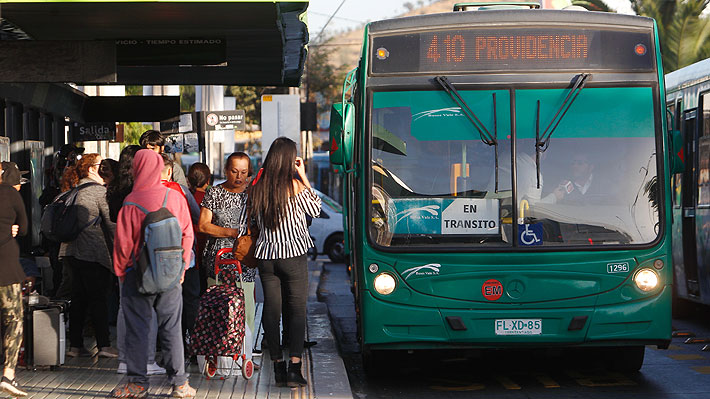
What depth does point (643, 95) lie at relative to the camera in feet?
28.0

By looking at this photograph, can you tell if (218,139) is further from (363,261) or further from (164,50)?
(363,261)

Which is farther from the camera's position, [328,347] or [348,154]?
[328,347]

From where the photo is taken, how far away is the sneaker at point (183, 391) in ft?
25.0

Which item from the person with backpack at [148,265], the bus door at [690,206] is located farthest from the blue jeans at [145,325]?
the bus door at [690,206]

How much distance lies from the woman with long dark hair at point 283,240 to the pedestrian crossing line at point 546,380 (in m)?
2.08

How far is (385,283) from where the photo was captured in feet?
27.5

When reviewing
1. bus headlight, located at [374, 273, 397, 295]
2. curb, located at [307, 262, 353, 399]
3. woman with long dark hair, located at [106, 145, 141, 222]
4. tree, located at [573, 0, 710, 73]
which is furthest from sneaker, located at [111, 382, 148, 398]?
tree, located at [573, 0, 710, 73]

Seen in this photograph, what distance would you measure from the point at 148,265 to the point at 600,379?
13.2 feet

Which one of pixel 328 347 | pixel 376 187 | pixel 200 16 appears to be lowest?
pixel 328 347

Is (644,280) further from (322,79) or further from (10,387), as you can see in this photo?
(322,79)

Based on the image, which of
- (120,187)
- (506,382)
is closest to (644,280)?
(506,382)

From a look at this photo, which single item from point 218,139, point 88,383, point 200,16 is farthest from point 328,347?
point 218,139

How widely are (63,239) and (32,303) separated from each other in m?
0.58

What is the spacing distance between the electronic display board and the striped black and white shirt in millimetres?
1192
